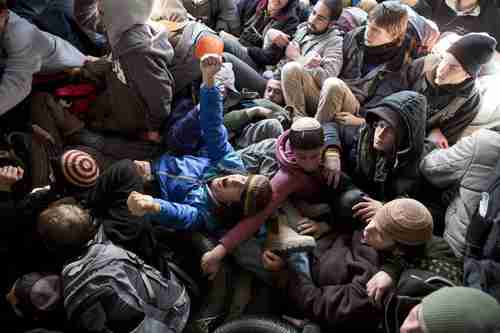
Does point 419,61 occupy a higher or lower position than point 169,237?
higher

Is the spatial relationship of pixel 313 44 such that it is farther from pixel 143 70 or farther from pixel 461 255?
pixel 461 255

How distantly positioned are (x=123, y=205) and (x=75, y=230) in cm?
31

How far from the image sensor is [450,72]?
1.98m

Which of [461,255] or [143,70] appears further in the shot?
[143,70]

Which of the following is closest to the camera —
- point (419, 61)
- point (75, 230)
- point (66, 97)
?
point (75, 230)

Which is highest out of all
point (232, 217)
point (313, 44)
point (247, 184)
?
point (313, 44)

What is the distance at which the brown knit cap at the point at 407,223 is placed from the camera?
1420 millimetres

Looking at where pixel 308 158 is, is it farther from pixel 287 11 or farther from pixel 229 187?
pixel 287 11

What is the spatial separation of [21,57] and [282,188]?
3.98ft

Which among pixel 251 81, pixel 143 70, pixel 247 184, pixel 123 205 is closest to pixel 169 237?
pixel 123 205

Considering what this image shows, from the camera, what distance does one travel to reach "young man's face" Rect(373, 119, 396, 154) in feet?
5.64

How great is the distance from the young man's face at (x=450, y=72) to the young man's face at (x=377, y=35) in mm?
294

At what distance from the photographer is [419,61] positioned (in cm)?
223

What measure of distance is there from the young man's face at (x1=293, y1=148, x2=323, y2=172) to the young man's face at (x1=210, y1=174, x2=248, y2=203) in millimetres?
228
